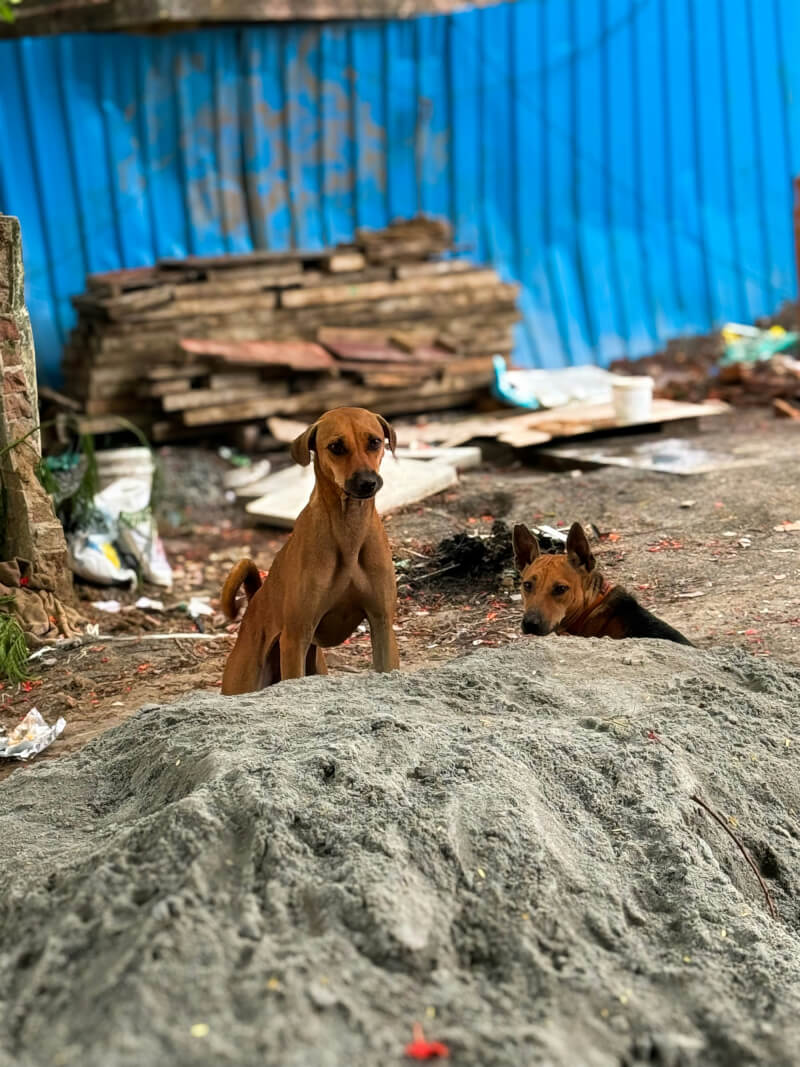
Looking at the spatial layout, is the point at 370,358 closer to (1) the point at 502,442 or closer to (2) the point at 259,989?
(1) the point at 502,442

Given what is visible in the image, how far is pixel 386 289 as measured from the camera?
11789mm

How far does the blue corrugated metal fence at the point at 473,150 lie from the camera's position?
11.3m

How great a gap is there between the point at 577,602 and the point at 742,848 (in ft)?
6.03

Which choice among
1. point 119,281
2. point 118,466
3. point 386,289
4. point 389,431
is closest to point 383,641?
point 389,431

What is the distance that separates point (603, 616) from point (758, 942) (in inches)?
93.1

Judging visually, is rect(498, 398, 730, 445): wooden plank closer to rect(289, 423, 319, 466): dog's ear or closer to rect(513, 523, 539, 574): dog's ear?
rect(513, 523, 539, 574): dog's ear

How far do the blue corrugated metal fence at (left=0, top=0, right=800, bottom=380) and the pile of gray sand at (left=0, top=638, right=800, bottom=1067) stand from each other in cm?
790

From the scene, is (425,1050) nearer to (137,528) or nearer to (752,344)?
(137,528)

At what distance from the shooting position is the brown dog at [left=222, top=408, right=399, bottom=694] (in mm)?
4797

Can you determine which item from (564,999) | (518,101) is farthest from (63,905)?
(518,101)

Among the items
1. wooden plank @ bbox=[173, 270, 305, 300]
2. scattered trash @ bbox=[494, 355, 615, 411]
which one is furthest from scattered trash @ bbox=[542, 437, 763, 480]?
wooden plank @ bbox=[173, 270, 305, 300]

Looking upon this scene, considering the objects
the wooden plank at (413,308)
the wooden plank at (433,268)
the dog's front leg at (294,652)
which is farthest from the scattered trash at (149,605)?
the wooden plank at (433,268)

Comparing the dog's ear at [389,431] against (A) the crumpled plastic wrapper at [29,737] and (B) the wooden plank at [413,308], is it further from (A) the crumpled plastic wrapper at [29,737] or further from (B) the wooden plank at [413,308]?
(B) the wooden plank at [413,308]

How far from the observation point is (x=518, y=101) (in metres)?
13.0
